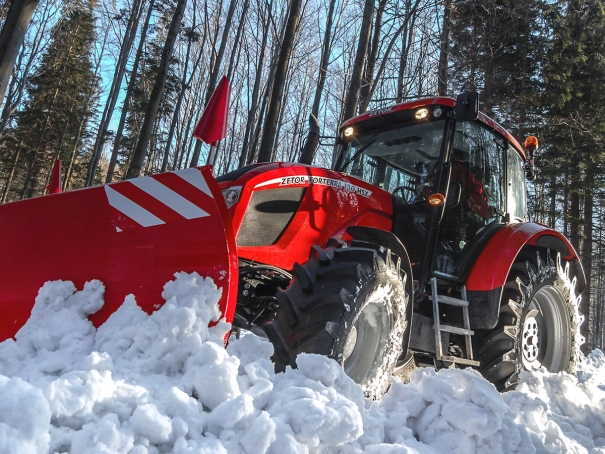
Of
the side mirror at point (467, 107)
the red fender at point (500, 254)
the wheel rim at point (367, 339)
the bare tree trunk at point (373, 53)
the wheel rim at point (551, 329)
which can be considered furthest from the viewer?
the bare tree trunk at point (373, 53)


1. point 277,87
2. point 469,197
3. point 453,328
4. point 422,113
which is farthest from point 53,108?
point 453,328

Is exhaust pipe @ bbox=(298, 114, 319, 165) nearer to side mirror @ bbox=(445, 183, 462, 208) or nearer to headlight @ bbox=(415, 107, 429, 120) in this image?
headlight @ bbox=(415, 107, 429, 120)

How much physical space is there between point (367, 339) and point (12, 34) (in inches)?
241

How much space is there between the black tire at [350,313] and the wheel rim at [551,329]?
198cm

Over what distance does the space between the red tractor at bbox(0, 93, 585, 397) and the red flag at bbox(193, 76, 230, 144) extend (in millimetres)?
358

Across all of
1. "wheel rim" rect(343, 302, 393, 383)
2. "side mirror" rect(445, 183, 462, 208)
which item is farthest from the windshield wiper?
"wheel rim" rect(343, 302, 393, 383)

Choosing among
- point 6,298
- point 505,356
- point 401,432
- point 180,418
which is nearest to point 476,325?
point 505,356

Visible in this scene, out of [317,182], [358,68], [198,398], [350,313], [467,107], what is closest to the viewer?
[198,398]

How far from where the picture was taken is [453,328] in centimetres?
342

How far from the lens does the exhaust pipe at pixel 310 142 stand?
3932 millimetres

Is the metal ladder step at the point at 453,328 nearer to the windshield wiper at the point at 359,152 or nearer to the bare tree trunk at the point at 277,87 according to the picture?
the windshield wiper at the point at 359,152

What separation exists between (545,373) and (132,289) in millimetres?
3078

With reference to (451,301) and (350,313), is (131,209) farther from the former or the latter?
(451,301)

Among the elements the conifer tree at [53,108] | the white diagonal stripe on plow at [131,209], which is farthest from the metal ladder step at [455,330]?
the conifer tree at [53,108]
